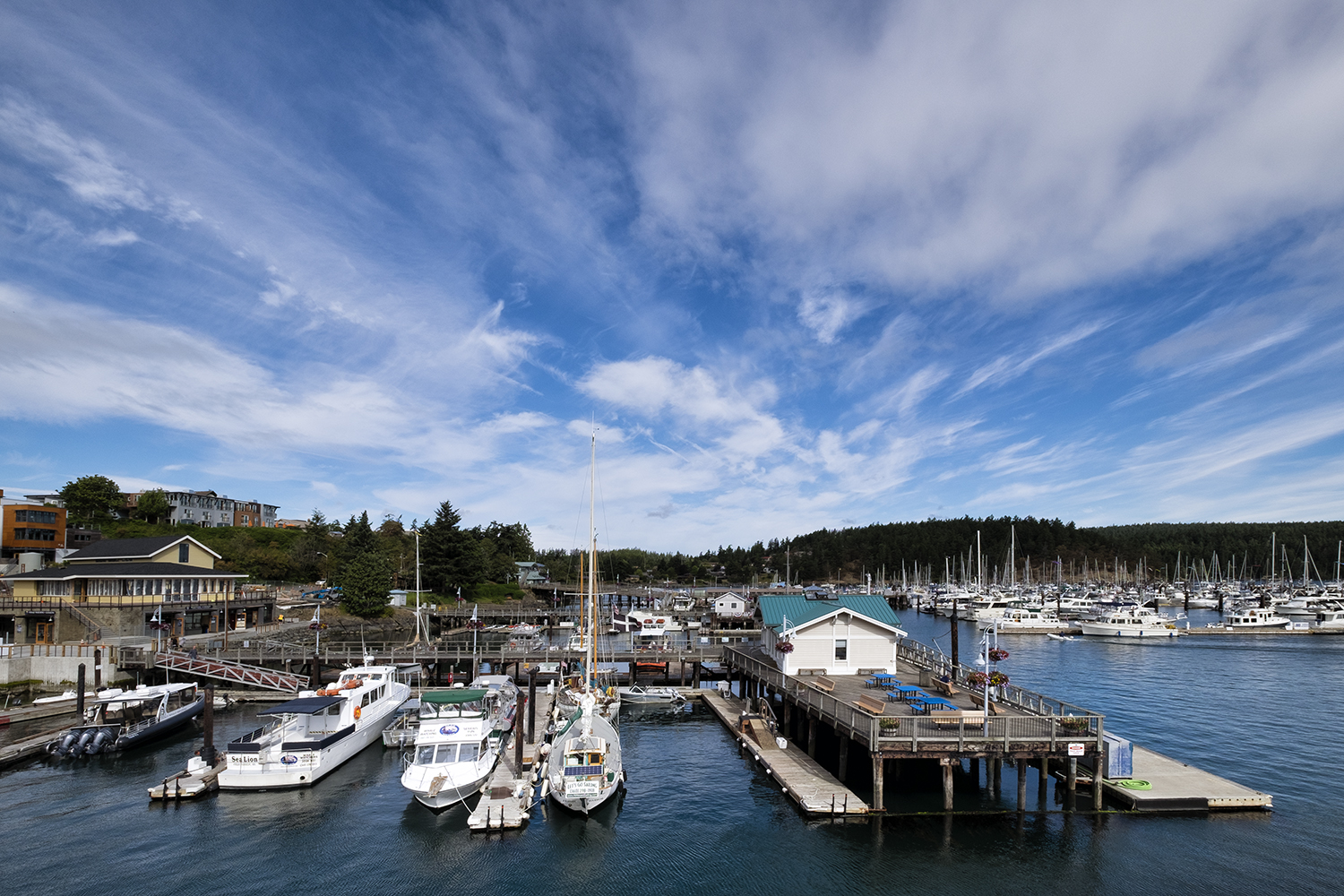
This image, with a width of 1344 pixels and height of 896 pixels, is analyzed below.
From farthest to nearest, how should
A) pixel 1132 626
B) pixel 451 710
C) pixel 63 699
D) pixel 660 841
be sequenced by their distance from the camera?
pixel 1132 626 → pixel 63 699 → pixel 451 710 → pixel 660 841

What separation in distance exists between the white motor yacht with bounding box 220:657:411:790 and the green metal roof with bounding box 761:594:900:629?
23.9 m

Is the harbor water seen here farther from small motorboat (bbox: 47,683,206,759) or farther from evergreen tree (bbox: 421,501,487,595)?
evergreen tree (bbox: 421,501,487,595)

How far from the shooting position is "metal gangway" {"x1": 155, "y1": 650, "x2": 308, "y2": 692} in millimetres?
51312

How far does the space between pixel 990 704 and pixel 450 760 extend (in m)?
23.9

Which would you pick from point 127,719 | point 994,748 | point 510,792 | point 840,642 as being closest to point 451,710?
point 510,792

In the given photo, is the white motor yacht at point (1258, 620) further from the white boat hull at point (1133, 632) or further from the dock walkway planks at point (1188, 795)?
the dock walkway planks at point (1188, 795)

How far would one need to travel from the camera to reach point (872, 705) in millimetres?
31922

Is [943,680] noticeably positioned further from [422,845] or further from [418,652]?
[418,652]

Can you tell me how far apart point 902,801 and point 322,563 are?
4370 inches

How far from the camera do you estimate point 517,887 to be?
23703mm

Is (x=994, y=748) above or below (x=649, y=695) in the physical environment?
above

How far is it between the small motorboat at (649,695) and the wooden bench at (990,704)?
23.4 m

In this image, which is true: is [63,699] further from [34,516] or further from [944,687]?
[34,516]

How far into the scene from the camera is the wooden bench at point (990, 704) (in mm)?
30356
